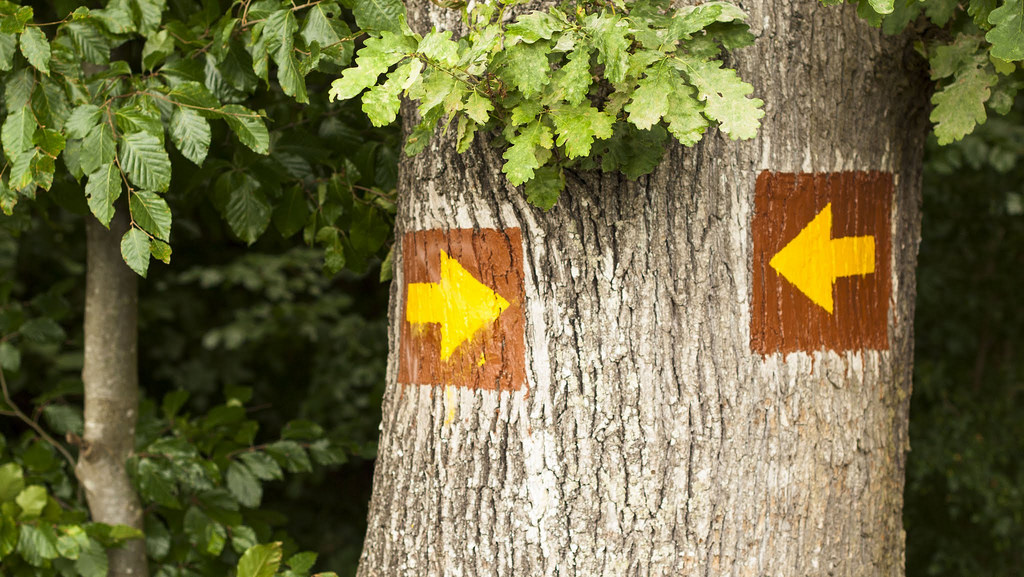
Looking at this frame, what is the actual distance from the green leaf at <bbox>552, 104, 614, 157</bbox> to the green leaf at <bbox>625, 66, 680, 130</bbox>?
0.05 meters

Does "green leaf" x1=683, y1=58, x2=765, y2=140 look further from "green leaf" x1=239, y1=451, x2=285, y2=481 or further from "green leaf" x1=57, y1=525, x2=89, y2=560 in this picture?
"green leaf" x1=57, y1=525, x2=89, y2=560

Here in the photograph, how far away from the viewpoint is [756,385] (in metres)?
1.36

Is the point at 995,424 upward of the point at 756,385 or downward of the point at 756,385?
downward

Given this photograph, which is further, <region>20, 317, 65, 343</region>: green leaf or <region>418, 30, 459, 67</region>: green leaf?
<region>20, 317, 65, 343</region>: green leaf

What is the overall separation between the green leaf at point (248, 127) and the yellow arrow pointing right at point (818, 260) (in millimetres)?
906

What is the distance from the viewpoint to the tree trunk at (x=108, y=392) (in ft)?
7.00

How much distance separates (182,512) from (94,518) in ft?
0.71

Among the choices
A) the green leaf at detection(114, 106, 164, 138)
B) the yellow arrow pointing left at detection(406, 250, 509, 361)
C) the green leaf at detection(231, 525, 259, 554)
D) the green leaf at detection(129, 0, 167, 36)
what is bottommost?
the green leaf at detection(231, 525, 259, 554)

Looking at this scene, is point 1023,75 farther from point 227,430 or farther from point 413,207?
point 227,430

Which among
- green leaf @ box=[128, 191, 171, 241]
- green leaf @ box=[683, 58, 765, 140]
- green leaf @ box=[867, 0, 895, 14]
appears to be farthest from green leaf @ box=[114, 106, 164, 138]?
green leaf @ box=[867, 0, 895, 14]

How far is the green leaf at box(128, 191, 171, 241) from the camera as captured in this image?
131 centimetres

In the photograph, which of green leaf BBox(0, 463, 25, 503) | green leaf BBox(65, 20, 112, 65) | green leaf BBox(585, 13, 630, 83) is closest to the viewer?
green leaf BBox(585, 13, 630, 83)

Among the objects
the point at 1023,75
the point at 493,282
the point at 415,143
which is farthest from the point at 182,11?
the point at 1023,75

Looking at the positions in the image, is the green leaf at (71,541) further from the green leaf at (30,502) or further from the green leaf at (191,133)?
the green leaf at (191,133)
